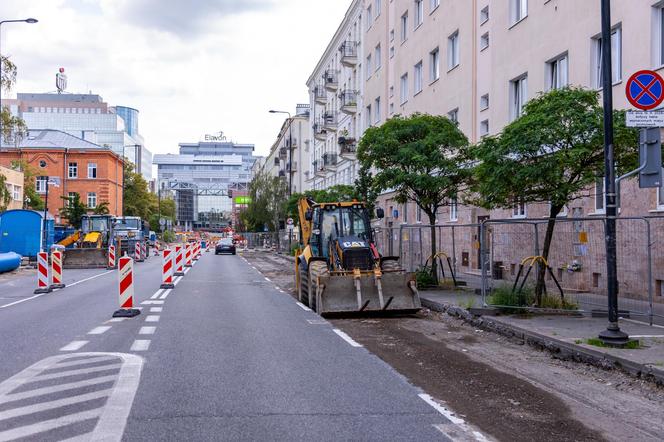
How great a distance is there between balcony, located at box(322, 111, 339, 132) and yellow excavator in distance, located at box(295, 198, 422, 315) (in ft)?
113

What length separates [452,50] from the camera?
92.0 feet

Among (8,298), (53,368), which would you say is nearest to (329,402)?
(53,368)

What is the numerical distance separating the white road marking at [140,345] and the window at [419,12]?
25.3 meters

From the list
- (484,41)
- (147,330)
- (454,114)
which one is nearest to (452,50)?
(454,114)

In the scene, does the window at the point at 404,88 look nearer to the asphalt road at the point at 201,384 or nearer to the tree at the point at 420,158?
the tree at the point at 420,158

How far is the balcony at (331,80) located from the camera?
172 ft

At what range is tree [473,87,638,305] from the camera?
11.4 meters

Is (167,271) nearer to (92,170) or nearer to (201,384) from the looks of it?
(201,384)

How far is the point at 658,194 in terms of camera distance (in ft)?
47.3

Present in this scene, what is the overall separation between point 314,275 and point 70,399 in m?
8.68

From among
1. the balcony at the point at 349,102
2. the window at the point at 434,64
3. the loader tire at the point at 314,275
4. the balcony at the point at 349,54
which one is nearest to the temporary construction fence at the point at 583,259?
the loader tire at the point at 314,275

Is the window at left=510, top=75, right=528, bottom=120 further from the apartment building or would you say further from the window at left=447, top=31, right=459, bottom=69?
the apartment building

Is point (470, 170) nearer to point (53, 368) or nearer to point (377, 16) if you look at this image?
point (53, 368)

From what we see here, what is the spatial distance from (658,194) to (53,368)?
12.6 metres
